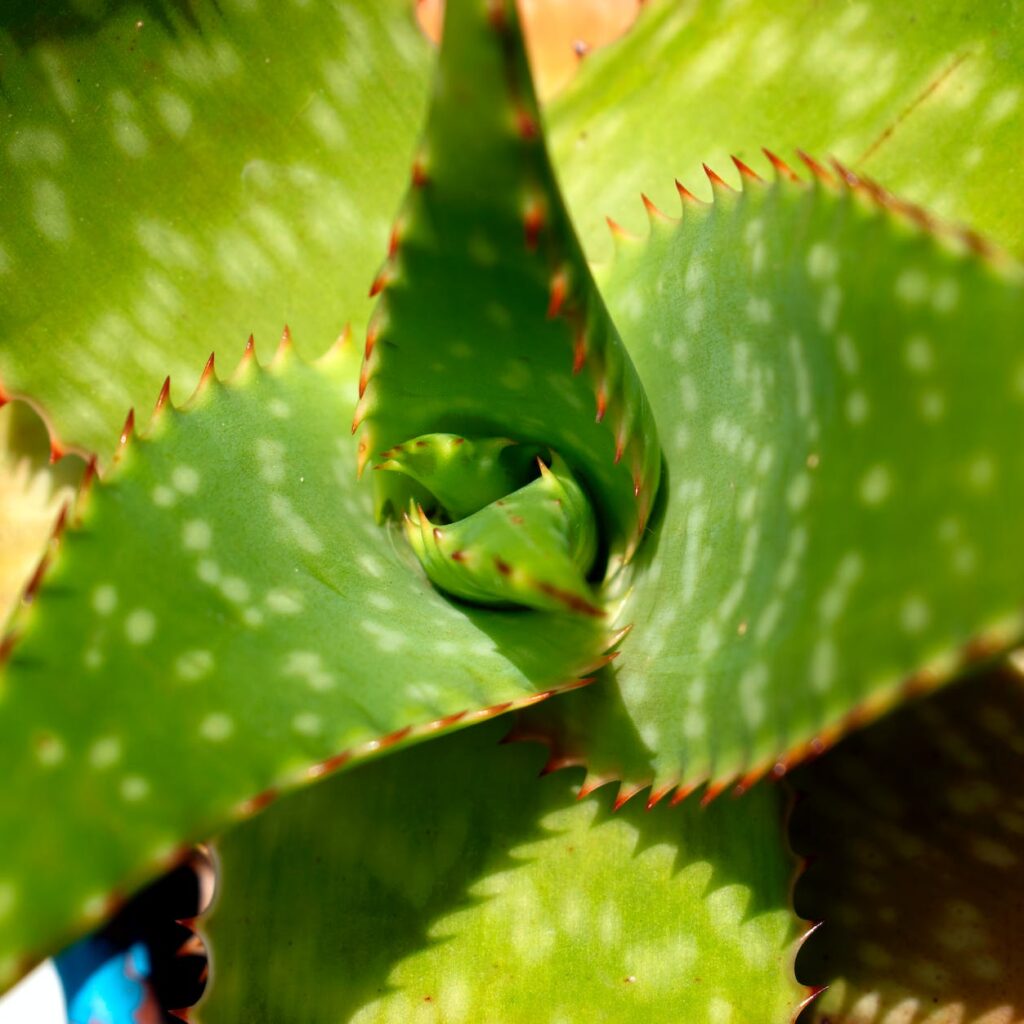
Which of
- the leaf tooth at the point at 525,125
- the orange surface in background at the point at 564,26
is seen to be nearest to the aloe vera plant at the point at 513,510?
the leaf tooth at the point at 525,125

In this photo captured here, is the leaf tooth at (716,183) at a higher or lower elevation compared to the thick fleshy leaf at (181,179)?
lower

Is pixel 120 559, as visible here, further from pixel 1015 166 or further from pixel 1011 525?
pixel 1015 166

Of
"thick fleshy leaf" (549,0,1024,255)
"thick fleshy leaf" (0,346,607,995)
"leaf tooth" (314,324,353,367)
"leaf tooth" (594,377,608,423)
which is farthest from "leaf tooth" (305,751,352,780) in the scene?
"thick fleshy leaf" (549,0,1024,255)

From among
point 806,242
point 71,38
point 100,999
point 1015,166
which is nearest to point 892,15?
point 1015,166

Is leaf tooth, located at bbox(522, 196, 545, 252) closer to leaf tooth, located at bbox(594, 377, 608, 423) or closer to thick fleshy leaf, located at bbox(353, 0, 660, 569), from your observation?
thick fleshy leaf, located at bbox(353, 0, 660, 569)

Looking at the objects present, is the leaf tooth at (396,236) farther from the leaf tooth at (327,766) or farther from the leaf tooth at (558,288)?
the leaf tooth at (327,766)

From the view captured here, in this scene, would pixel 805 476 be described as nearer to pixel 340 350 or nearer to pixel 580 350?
pixel 580 350
